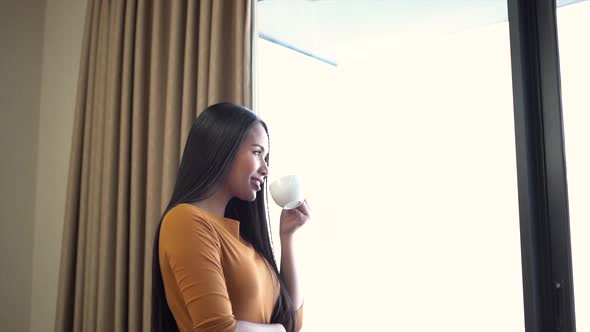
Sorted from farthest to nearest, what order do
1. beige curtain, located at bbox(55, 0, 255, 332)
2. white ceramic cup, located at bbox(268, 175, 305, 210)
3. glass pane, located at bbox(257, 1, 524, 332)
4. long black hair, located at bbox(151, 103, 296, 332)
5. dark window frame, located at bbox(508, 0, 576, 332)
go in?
glass pane, located at bbox(257, 1, 524, 332) → beige curtain, located at bbox(55, 0, 255, 332) → dark window frame, located at bbox(508, 0, 576, 332) → white ceramic cup, located at bbox(268, 175, 305, 210) → long black hair, located at bbox(151, 103, 296, 332)

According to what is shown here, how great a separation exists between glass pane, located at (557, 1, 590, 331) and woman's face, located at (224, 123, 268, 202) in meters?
0.91

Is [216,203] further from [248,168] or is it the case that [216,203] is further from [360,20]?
[360,20]

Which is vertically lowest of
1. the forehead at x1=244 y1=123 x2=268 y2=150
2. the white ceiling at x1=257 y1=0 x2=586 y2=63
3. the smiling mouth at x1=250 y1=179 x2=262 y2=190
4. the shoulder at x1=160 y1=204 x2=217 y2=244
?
the shoulder at x1=160 y1=204 x2=217 y2=244

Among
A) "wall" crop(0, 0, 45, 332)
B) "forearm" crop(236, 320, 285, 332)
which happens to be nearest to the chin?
"forearm" crop(236, 320, 285, 332)

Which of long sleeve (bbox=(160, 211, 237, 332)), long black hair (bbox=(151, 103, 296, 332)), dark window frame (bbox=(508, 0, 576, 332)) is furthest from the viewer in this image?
dark window frame (bbox=(508, 0, 576, 332))

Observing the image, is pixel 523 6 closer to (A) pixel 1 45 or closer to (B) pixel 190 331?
(B) pixel 190 331

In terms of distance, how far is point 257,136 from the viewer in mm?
1274

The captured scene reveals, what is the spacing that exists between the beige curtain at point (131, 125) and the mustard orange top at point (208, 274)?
2.49ft

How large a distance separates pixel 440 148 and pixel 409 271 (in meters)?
0.66

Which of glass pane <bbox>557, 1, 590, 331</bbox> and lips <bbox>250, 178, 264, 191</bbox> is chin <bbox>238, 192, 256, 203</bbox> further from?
glass pane <bbox>557, 1, 590, 331</bbox>

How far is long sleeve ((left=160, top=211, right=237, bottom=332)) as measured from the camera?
3.45ft

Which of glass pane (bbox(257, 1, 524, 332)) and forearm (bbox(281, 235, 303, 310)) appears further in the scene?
glass pane (bbox(257, 1, 524, 332))

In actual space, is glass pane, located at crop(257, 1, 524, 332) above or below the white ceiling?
below

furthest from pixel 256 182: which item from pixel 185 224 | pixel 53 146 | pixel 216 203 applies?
pixel 53 146
